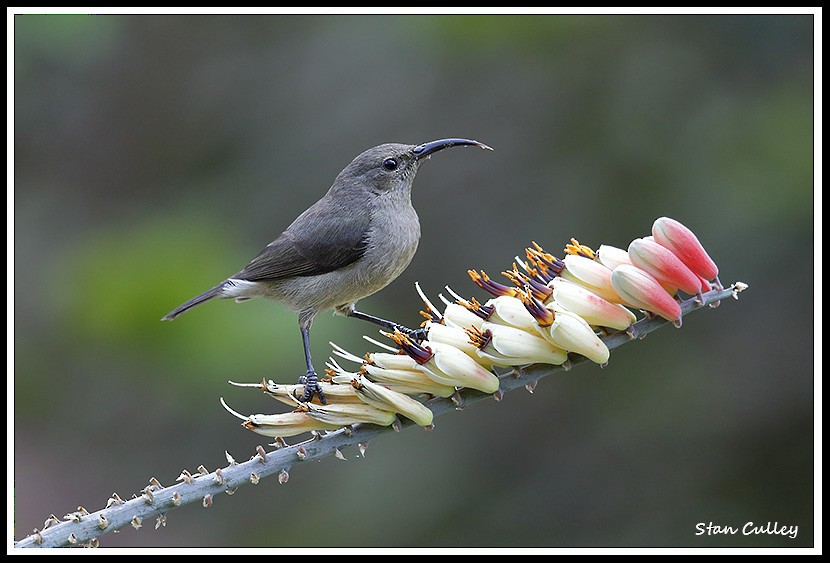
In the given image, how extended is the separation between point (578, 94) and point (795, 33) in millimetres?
→ 1517

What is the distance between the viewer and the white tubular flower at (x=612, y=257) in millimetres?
3072

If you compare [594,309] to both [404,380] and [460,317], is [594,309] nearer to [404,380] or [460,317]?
[460,317]

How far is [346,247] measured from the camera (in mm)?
4371

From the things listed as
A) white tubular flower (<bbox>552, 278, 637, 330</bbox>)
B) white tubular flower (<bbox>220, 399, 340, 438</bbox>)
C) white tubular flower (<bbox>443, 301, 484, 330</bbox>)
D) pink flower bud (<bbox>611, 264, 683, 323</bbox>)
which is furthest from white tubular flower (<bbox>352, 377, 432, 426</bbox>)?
pink flower bud (<bbox>611, 264, 683, 323</bbox>)

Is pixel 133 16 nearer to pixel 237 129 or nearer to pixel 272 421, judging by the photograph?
pixel 237 129

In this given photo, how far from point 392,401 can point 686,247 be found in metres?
1.07

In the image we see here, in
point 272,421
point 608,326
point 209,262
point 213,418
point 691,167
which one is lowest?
point 272,421

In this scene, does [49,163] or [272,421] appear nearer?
[272,421]

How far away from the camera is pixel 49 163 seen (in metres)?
7.94

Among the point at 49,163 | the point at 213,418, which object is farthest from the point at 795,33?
the point at 49,163

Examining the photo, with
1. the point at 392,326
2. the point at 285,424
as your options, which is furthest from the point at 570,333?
the point at 392,326

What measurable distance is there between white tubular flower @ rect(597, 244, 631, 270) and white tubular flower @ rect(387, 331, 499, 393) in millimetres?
552

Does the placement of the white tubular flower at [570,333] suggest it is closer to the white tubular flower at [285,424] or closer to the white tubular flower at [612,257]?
the white tubular flower at [612,257]

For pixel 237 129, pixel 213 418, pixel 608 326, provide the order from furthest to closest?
pixel 237 129 → pixel 213 418 → pixel 608 326
